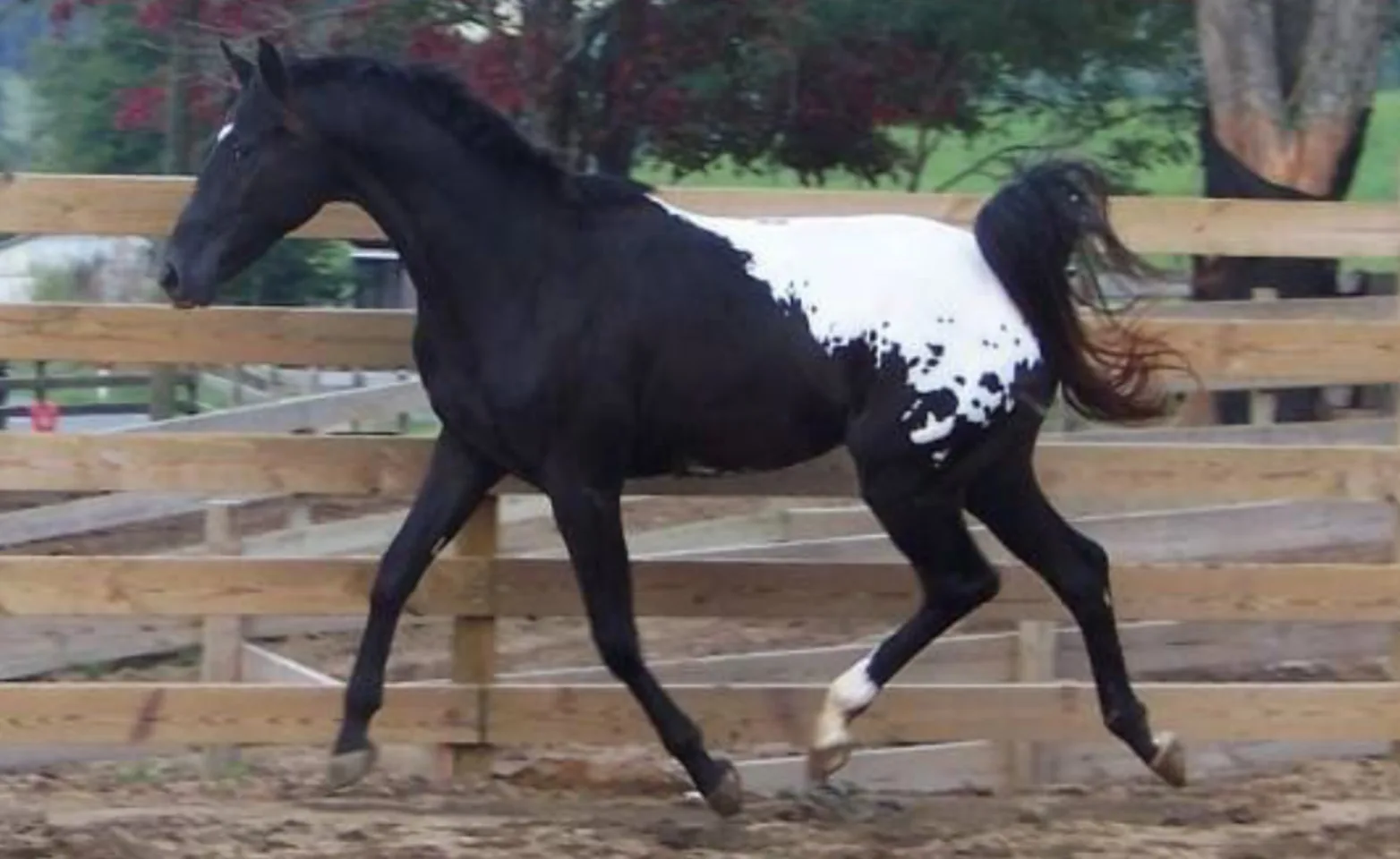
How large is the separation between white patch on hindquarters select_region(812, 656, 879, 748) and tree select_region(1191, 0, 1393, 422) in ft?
15.3

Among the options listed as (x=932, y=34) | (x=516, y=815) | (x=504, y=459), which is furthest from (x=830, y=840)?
(x=932, y=34)

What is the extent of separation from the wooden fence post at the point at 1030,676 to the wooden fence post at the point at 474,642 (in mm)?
1554

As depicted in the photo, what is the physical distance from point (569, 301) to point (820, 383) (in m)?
0.67

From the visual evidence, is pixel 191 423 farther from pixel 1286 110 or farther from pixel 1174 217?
pixel 1286 110

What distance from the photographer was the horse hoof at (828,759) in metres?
6.83

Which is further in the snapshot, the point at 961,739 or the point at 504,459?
the point at 961,739

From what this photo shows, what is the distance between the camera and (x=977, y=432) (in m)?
6.64

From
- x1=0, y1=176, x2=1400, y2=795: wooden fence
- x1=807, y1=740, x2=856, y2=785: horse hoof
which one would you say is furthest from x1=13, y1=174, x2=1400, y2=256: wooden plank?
x1=807, y1=740, x2=856, y2=785: horse hoof

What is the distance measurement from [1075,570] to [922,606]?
41cm

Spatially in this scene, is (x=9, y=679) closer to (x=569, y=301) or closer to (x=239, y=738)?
(x=239, y=738)

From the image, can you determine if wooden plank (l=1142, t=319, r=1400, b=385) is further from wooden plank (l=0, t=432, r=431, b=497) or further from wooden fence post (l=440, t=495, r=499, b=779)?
wooden plank (l=0, t=432, r=431, b=497)

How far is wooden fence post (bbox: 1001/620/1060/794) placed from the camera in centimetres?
773

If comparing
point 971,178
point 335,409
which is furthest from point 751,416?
point 971,178

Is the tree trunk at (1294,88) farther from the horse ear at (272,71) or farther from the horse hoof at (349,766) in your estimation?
the horse hoof at (349,766)
